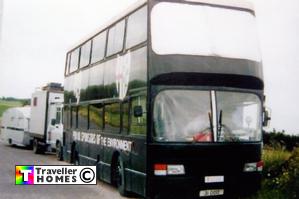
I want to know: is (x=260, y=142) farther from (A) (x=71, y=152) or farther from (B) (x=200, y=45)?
(A) (x=71, y=152)

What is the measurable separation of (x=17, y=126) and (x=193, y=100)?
2800 cm

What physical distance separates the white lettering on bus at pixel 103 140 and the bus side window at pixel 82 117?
10.0 inches

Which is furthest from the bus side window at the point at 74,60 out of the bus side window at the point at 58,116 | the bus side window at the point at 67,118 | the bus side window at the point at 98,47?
the bus side window at the point at 58,116

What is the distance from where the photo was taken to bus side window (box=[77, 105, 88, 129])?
57.0ft

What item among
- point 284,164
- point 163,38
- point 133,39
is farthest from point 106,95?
point 284,164

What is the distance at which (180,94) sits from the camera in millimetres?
11023

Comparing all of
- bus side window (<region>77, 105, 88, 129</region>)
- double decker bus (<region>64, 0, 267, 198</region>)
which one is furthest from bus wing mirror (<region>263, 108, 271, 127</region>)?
bus side window (<region>77, 105, 88, 129</region>)

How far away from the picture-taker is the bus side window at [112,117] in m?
13.6

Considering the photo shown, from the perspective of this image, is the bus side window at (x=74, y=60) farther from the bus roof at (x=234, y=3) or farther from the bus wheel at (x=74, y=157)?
the bus roof at (x=234, y=3)

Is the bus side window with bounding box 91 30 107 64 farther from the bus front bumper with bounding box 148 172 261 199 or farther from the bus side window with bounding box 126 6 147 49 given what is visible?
the bus front bumper with bounding box 148 172 261 199

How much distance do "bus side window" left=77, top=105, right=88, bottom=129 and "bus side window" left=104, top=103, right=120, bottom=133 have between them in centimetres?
263

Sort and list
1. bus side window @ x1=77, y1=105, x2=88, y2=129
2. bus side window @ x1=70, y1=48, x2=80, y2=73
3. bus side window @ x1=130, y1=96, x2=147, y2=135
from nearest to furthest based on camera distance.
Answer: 1. bus side window @ x1=130, y1=96, x2=147, y2=135
2. bus side window @ x1=77, y1=105, x2=88, y2=129
3. bus side window @ x1=70, y1=48, x2=80, y2=73

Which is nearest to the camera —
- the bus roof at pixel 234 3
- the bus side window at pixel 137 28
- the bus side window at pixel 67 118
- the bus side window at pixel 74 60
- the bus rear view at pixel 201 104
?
the bus rear view at pixel 201 104

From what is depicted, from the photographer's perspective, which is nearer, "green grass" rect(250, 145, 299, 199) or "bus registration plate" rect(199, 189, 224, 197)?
"bus registration plate" rect(199, 189, 224, 197)
